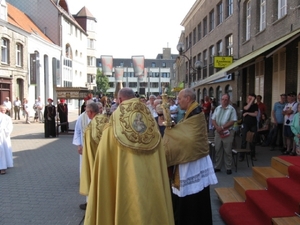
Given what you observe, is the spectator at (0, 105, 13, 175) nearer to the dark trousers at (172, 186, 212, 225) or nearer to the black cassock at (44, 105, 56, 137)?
the dark trousers at (172, 186, 212, 225)

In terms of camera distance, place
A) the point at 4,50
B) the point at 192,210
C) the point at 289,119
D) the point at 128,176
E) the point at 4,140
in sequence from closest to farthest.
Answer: the point at 128,176 < the point at 192,210 < the point at 4,140 < the point at 289,119 < the point at 4,50

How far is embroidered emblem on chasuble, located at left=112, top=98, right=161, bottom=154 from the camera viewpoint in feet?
9.57

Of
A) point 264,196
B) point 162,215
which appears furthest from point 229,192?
point 162,215

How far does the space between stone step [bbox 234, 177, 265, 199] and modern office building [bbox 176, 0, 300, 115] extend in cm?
485

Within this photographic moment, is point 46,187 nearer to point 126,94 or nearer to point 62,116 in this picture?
point 126,94

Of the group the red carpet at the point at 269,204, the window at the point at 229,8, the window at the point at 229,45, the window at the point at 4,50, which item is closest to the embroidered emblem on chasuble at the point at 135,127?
the red carpet at the point at 269,204

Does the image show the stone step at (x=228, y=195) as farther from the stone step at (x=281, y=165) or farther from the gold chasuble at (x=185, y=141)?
the gold chasuble at (x=185, y=141)

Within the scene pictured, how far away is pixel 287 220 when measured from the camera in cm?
401

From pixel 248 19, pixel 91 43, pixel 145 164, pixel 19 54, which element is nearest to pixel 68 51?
pixel 91 43

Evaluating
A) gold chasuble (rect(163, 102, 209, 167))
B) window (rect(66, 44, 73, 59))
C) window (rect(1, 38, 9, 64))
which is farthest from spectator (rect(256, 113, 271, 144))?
window (rect(66, 44, 73, 59))

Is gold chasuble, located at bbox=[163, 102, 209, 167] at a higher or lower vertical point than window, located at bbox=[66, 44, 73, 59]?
lower

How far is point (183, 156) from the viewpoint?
399 centimetres

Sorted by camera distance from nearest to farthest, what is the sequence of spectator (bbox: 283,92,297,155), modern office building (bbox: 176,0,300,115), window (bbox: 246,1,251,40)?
spectator (bbox: 283,92,297,155) < modern office building (bbox: 176,0,300,115) < window (bbox: 246,1,251,40)

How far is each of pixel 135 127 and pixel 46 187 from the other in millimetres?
4727
